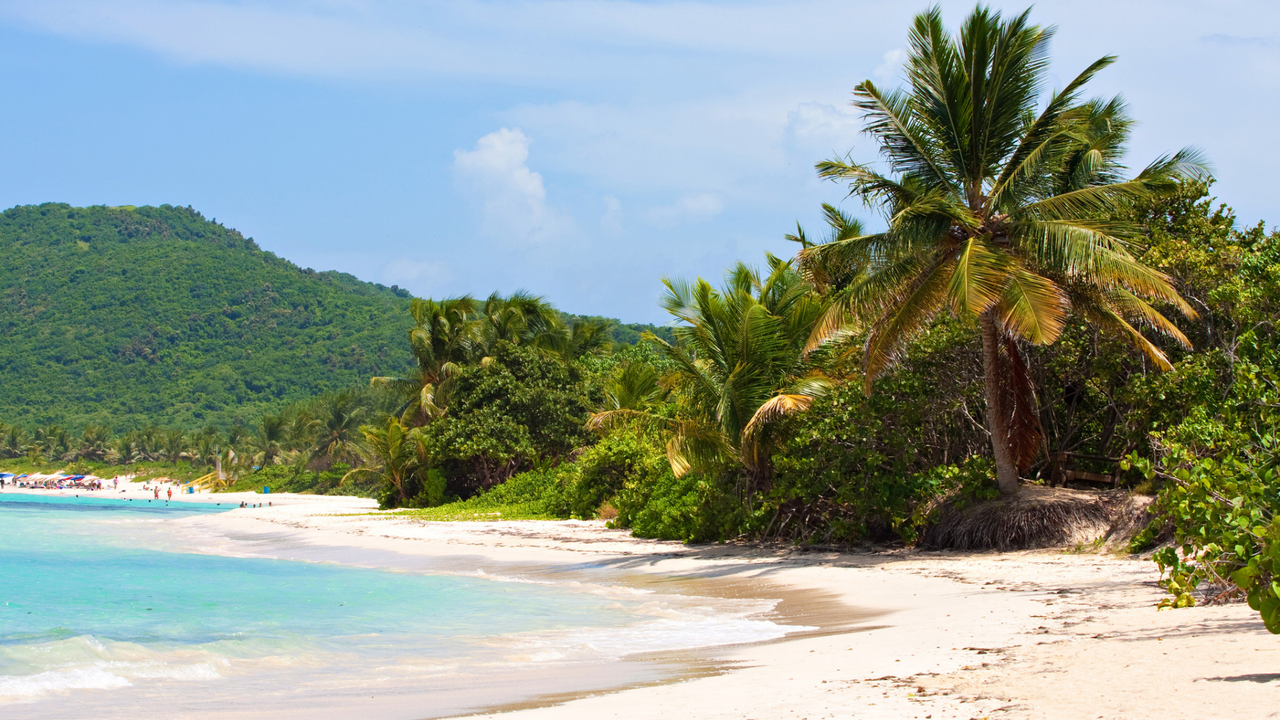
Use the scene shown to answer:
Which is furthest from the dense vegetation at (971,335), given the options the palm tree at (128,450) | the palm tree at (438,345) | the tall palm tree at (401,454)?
the palm tree at (128,450)

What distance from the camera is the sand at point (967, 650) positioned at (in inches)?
191

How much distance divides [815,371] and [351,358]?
105759 mm

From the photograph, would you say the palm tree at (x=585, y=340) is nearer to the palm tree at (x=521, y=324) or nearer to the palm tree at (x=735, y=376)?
the palm tree at (x=521, y=324)

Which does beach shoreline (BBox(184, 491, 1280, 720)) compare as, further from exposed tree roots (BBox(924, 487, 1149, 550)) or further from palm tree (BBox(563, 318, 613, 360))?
palm tree (BBox(563, 318, 613, 360))

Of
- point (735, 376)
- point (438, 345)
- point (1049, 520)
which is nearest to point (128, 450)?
point (438, 345)

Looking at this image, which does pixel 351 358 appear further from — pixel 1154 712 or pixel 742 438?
pixel 1154 712

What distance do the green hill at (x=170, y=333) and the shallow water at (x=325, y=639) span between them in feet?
318

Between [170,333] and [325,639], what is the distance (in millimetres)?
127526

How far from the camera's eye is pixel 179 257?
145m

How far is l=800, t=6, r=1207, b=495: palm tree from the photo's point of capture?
41.1ft

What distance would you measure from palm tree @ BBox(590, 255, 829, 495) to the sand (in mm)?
2325

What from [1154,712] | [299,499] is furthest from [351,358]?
[1154,712]

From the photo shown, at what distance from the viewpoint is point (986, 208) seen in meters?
13.1

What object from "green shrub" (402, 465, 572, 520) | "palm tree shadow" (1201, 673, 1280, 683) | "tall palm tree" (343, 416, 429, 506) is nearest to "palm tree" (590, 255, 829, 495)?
"green shrub" (402, 465, 572, 520)
